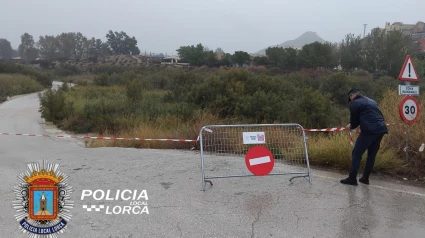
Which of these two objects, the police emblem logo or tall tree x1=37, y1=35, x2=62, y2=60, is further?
tall tree x1=37, y1=35, x2=62, y2=60

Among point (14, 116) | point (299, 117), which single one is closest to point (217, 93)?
point (299, 117)

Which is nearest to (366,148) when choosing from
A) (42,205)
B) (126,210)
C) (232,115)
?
(126,210)

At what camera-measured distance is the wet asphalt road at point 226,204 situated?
4.37m

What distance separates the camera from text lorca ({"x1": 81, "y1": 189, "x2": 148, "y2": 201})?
5.45m

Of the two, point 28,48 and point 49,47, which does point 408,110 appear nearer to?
point 49,47

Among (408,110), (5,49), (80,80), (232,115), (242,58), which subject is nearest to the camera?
(408,110)

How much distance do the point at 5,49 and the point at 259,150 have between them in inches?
7074

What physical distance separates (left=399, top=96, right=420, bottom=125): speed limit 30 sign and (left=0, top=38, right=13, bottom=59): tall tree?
17485 cm

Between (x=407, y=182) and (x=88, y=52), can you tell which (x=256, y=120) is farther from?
(x=88, y=52)

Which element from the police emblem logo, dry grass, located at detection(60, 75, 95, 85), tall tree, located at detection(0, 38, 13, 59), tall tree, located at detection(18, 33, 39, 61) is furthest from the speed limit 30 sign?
tall tree, located at detection(0, 38, 13, 59)

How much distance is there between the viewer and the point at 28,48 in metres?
141

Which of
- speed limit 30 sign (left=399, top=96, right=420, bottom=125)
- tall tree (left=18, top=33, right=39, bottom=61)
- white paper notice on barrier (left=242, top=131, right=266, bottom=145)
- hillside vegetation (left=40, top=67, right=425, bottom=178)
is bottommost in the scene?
hillside vegetation (left=40, top=67, right=425, bottom=178)

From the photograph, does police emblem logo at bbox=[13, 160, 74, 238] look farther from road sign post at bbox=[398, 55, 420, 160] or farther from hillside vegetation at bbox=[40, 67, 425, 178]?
road sign post at bbox=[398, 55, 420, 160]

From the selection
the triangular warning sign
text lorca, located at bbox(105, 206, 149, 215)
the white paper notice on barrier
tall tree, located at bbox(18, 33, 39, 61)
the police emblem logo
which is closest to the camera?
the police emblem logo
